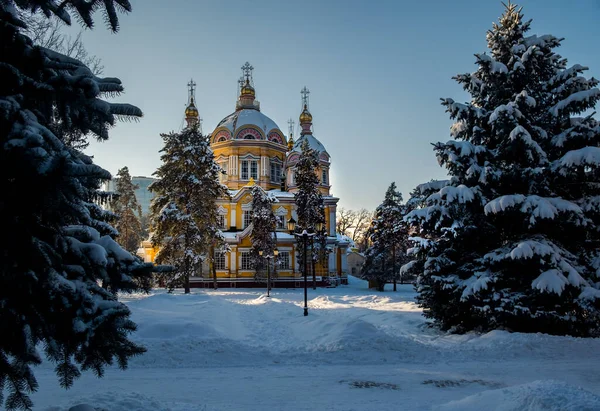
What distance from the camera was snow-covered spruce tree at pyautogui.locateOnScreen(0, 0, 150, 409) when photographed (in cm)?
355

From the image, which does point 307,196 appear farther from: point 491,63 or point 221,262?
point 491,63

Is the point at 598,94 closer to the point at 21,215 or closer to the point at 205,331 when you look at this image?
the point at 205,331

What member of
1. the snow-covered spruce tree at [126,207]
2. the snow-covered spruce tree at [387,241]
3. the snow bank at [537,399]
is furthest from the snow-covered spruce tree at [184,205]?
the snow bank at [537,399]

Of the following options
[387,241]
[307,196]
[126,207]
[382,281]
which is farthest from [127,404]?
[126,207]

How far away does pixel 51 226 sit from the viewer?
4109mm

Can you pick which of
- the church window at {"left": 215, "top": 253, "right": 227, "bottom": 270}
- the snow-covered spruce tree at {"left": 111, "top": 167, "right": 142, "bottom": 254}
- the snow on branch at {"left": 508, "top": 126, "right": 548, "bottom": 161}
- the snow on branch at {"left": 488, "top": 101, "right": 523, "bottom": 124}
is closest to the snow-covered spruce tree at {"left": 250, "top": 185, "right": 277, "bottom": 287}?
the church window at {"left": 215, "top": 253, "right": 227, "bottom": 270}

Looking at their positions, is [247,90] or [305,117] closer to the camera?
[247,90]

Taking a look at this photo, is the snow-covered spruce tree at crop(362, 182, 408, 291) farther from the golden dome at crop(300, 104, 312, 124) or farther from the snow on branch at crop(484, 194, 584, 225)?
the snow on branch at crop(484, 194, 584, 225)

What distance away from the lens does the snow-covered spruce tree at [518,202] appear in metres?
12.2

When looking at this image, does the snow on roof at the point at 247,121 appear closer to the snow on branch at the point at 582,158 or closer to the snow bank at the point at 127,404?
the snow on branch at the point at 582,158

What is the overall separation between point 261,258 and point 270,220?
344 centimetres

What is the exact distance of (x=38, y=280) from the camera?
3.76 meters

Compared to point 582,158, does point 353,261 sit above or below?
below

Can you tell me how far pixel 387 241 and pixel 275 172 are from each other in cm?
1541
